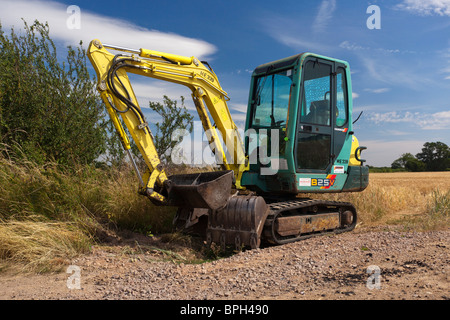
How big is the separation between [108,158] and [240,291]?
6720 mm

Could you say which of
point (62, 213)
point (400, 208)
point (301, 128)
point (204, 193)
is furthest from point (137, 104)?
point (400, 208)

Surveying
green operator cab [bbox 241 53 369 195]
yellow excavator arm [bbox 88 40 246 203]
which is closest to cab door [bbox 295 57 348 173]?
green operator cab [bbox 241 53 369 195]

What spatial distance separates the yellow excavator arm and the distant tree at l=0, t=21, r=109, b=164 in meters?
3.09

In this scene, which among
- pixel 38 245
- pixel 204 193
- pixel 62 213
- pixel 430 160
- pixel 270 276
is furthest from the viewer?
pixel 430 160

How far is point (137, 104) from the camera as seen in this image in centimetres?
620

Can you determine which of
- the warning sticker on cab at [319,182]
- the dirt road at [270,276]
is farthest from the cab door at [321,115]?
the dirt road at [270,276]

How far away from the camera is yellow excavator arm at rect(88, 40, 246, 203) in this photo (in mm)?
5965

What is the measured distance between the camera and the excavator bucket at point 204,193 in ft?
18.5

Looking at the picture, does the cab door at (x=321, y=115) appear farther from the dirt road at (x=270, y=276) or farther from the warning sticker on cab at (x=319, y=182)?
the dirt road at (x=270, y=276)

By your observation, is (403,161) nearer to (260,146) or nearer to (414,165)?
(414,165)

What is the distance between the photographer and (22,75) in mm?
8859

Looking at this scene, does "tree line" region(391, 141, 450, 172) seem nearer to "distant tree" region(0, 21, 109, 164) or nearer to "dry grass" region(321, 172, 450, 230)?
"dry grass" region(321, 172, 450, 230)

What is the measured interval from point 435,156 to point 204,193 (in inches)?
2015

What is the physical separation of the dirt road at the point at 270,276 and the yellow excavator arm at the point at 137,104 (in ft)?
5.07
